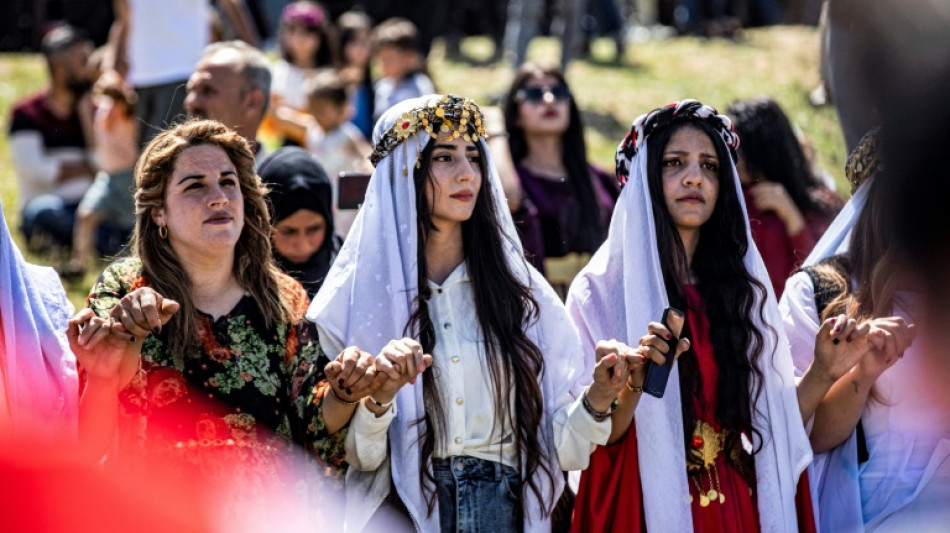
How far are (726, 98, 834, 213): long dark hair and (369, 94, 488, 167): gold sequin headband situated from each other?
2.13 meters

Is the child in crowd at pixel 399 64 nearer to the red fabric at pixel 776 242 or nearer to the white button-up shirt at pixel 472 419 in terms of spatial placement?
the red fabric at pixel 776 242

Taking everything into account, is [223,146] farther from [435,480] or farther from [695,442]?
[695,442]

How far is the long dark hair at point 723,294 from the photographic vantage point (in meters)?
4.30

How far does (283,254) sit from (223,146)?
2.96 feet

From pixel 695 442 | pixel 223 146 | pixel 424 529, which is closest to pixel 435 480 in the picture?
pixel 424 529

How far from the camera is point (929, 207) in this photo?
3850 millimetres

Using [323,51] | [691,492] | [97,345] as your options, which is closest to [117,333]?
[97,345]

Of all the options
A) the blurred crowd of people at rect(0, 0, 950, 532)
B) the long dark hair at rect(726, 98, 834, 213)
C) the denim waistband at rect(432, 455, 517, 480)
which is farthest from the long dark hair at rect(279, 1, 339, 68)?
the denim waistband at rect(432, 455, 517, 480)

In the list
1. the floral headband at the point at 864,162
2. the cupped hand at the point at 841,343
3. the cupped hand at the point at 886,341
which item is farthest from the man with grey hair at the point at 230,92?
the cupped hand at the point at 886,341

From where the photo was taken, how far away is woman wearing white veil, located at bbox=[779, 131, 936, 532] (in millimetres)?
4301

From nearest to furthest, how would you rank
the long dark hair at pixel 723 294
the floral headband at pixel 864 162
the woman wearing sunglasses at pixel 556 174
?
the long dark hair at pixel 723 294, the floral headband at pixel 864 162, the woman wearing sunglasses at pixel 556 174

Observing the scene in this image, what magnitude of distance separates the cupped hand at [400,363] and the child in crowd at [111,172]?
468cm

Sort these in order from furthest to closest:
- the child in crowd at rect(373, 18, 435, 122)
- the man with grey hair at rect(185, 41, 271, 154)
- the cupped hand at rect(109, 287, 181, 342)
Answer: the child in crowd at rect(373, 18, 435, 122) < the man with grey hair at rect(185, 41, 271, 154) < the cupped hand at rect(109, 287, 181, 342)

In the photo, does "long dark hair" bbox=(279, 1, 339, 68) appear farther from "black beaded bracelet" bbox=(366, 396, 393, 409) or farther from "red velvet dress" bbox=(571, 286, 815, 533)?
"black beaded bracelet" bbox=(366, 396, 393, 409)
